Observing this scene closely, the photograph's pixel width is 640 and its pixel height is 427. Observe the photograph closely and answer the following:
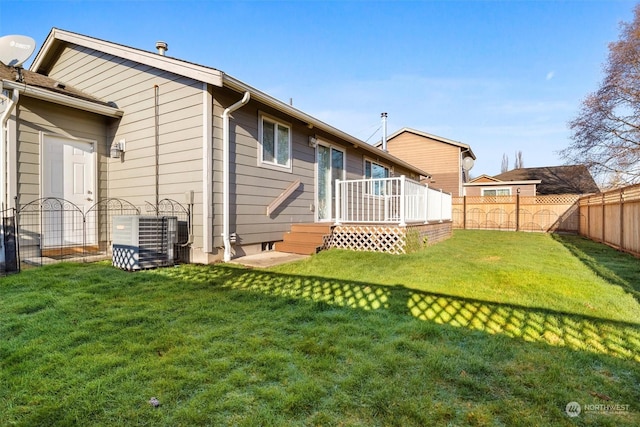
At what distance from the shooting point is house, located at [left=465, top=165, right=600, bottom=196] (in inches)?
786

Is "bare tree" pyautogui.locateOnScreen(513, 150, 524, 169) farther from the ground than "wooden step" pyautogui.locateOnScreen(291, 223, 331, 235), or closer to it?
farther from the ground

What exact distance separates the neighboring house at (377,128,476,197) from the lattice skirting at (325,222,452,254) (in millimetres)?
13650

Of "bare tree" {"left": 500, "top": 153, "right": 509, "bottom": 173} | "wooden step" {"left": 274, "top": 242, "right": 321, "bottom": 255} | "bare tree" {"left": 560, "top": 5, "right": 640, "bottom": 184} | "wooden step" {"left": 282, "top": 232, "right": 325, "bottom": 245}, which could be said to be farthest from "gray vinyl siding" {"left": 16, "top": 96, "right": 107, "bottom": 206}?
"bare tree" {"left": 500, "top": 153, "right": 509, "bottom": 173}

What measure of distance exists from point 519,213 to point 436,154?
22.8ft

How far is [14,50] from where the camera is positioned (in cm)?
529

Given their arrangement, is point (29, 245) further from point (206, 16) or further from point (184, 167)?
point (206, 16)

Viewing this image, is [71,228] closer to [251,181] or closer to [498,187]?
[251,181]

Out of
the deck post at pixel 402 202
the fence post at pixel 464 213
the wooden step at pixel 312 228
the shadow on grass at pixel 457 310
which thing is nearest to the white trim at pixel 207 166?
the shadow on grass at pixel 457 310

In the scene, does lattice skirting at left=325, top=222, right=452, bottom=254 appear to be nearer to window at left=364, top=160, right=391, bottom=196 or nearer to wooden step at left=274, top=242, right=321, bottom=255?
wooden step at left=274, top=242, right=321, bottom=255

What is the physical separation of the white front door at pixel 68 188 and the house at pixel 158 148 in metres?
0.02

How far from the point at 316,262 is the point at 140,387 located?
12.2 ft

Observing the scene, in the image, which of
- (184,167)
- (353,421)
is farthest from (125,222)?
(353,421)

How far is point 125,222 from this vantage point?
4797 millimetres

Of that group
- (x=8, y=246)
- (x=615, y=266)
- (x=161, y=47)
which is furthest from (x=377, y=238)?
(x=8, y=246)
